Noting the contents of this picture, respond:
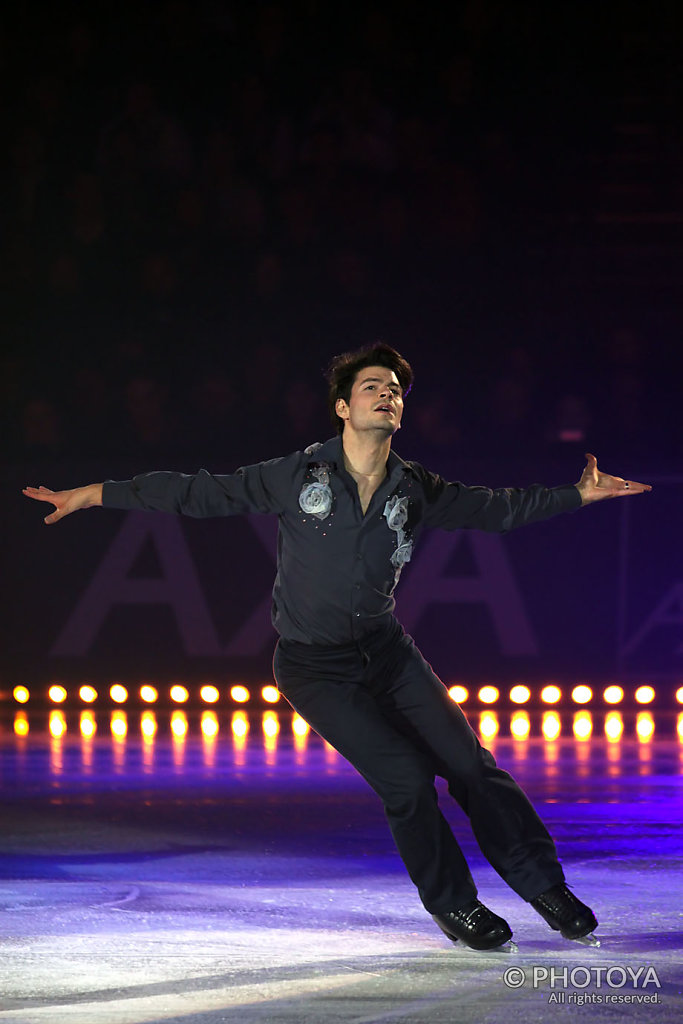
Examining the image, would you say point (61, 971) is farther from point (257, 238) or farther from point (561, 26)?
point (561, 26)

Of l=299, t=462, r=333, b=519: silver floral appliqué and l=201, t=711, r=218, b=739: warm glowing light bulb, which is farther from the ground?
l=299, t=462, r=333, b=519: silver floral appliqué

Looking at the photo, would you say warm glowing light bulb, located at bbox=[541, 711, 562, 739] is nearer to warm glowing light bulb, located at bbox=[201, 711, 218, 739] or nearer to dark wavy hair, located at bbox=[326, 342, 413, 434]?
warm glowing light bulb, located at bbox=[201, 711, 218, 739]

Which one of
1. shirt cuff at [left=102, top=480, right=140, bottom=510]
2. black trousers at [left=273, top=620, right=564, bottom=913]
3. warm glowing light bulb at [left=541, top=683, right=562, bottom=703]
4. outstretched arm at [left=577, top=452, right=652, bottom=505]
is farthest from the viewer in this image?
warm glowing light bulb at [left=541, top=683, right=562, bottom=703]

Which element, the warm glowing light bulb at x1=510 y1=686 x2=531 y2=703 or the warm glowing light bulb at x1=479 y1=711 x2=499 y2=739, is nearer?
the warm glowing light bulb at x1=479 y1=711 x2=499 y2=739

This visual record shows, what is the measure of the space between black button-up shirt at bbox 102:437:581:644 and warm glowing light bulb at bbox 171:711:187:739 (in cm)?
285

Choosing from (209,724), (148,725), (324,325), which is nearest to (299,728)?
(209,724)

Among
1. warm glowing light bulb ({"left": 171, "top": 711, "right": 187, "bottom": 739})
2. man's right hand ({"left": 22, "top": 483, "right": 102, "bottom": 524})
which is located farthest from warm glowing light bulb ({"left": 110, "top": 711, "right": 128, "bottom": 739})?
man's right hand ({"left": 22, "top": 483, "right": 102, "bottom": 524})

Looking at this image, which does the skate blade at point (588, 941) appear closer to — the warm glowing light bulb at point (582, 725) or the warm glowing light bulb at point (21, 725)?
the warm glowing light bulb at point (582, 725)

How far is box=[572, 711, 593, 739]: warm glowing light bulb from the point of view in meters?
5.94

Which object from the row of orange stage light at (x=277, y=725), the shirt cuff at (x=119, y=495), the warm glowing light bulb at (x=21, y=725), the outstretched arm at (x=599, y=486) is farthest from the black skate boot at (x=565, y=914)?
the warm glowing light bulb at (x=21, y=725)

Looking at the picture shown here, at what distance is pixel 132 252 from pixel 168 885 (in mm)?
4392

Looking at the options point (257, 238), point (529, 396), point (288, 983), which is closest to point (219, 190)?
point (257, 238)

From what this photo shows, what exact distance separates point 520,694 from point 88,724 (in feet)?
6.92

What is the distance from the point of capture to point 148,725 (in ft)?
20.1
